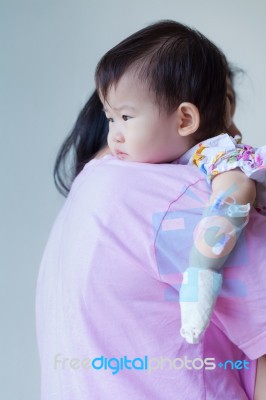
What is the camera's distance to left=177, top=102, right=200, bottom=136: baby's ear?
0.89 m

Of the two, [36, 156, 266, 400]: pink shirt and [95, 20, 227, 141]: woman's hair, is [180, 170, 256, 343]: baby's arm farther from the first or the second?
[95, 20, 227, 141]: woman's hair

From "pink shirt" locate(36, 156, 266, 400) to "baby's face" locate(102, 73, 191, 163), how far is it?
7 cm

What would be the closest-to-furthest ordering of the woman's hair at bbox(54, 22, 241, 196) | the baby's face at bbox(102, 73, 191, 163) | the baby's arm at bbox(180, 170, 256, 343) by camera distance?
the baby's arm at bbox(180, 170, 256, 343)
the baby's face at bbox(102, 73, 191, 163)
the woman's hair at bbox(54, 22, 241, 196)

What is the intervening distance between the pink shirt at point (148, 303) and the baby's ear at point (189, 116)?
96mm

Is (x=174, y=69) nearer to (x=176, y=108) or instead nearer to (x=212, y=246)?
(x=176, y=108)

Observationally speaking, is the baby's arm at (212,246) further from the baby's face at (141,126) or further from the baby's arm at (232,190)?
the baby's face at (141,126)

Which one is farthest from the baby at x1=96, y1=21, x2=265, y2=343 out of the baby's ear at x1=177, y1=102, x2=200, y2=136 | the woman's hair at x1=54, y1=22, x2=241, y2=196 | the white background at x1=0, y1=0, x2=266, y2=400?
the white background at x1=0, y1=0, x2=266, y2=400

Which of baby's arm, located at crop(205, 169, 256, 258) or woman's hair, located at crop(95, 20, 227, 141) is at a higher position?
woman's hair, located at crop(95, 20, 227, 141)

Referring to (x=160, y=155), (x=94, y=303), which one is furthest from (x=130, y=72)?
(x=94, y=303)

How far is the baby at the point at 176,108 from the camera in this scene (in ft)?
2.60

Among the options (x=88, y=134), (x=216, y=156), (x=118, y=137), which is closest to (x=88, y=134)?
(x=88, y=134)

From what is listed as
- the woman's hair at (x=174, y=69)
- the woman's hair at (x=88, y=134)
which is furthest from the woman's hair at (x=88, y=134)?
the woman's hair at (x=174, y=69)

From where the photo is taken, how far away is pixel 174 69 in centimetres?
89

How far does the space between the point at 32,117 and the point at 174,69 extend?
26.0 inches
